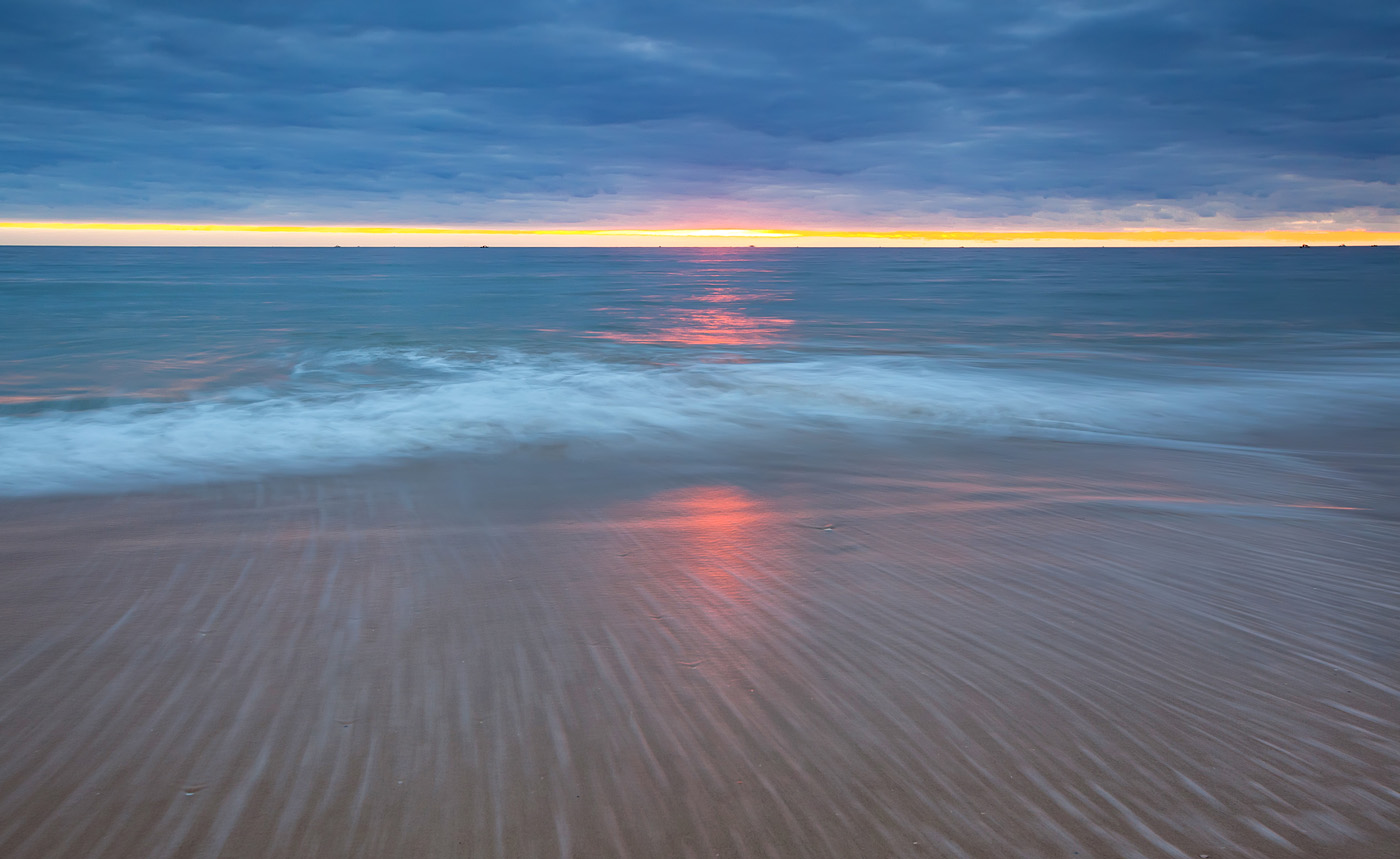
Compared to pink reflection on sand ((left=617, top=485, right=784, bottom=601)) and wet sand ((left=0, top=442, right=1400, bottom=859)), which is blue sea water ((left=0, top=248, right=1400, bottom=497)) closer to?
pink reflection on sand ((left=617, top=485, right=784, bottom=601))

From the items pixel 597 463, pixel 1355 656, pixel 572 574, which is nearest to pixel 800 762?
pixel 572 574

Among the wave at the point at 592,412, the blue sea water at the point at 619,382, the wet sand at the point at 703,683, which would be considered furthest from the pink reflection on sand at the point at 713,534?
the wave at the point at 592,412

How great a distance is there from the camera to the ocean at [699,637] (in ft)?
7.58

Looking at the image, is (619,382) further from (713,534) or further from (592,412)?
(713,534)

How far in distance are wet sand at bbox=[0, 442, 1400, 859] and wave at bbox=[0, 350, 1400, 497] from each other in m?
2.06

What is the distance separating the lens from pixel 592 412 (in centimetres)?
955

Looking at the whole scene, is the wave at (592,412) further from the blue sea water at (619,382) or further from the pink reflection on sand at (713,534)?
the pink reflection on sand at (713,534)

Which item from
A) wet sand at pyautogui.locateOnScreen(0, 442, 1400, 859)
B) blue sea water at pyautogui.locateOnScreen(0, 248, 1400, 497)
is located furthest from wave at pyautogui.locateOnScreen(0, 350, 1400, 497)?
wet sand at pyautogui.locateOnScreen(0, 442, 1400, 859)

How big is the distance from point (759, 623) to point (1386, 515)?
4437 millimetres

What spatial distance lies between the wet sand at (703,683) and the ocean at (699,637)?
2 centimetres

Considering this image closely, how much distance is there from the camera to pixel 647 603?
12.2 ft

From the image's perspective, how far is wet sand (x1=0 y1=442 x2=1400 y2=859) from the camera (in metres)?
2.28

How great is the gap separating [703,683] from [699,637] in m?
0.38

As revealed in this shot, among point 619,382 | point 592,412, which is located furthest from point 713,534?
point 619,382
